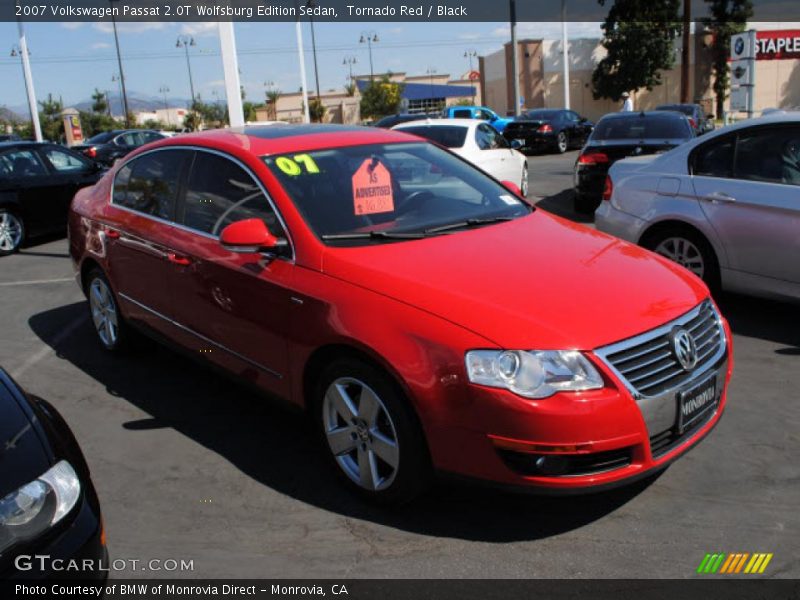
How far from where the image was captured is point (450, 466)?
301cm

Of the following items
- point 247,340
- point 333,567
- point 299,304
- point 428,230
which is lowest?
point 333,567

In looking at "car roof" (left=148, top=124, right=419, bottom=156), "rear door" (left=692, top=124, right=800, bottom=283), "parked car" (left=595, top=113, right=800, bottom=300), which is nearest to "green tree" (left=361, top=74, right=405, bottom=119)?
"parked car" (left=595, top=113, right=800, bottom=300)

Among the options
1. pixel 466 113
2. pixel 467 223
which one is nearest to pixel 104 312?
pixel 467 223

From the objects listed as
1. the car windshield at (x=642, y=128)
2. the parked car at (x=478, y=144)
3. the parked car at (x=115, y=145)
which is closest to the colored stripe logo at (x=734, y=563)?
the parked car at (x=478, y=144)

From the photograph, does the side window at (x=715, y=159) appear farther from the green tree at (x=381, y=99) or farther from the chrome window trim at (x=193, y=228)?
the green tree at (x=381, y=99)

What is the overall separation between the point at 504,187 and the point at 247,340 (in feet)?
6.12

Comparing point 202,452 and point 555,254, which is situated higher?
point 555,254

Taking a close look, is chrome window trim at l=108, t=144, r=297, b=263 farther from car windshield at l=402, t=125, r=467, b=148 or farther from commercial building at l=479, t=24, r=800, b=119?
commercial building at l=479, t=24, r=800, b=119

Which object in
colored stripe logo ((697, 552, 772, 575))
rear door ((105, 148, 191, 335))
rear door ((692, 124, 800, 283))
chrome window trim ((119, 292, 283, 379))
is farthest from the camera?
rear door ((692, 124, 800, 283))

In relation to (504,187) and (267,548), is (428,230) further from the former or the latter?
(267,548)

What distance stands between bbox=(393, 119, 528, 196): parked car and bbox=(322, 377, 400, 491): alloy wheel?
8050 mm

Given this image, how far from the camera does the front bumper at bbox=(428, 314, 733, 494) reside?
9.25ft

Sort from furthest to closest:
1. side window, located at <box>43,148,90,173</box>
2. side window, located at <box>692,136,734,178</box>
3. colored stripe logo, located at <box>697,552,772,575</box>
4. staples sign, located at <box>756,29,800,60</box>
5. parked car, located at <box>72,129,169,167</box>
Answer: staples sign, located at <box>756,29,800,60</box>, parked car, located at <box>72,129,169,167</box>, side window, located at <box>43,148,90,173</box>, side window, located at <box>692,136,734,178</box>, colored stripe logo, located at <box>697,552,772,575</box>

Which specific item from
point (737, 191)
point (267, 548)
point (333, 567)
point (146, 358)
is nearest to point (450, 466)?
point (333, 567)
